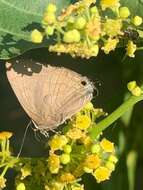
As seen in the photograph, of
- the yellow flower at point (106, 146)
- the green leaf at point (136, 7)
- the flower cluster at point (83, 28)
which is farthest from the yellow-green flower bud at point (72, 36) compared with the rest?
the green leaf at point (136, 7)

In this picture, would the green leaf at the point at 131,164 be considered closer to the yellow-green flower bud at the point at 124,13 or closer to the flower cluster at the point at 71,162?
the flower cluster at the point at 71,162

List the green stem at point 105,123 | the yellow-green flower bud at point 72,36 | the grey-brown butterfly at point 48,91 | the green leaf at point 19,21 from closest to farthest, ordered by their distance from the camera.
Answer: the yellow-green flower bud at point 72,36, the green stem at point 105,123, the grey-brown butterfly at point 48,91, the green leaf at point 19,21

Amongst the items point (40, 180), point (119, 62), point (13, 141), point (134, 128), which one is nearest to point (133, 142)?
point (134, 128)

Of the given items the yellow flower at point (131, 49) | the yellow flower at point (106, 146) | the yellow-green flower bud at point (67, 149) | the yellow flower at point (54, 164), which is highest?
the yellow flower at point (131, 49)

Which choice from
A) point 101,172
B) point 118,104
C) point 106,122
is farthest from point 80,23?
point 118,104

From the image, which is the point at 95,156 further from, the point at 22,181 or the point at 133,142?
the point at 133,142

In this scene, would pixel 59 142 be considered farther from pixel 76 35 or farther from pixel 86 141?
pixel 76 35
